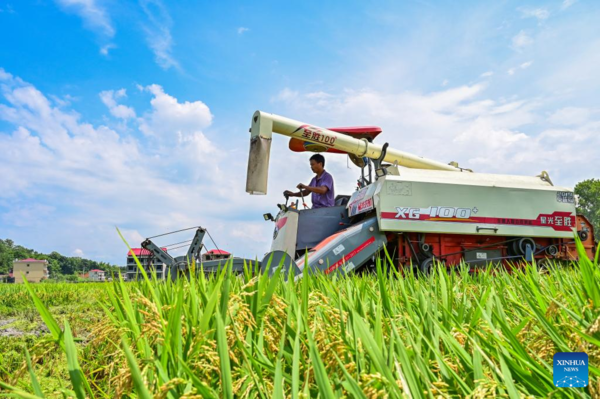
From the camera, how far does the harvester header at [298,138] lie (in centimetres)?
622

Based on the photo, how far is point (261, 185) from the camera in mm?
6184

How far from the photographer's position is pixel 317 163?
7.41 meters

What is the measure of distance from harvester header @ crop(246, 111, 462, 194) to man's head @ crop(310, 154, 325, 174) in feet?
0.94

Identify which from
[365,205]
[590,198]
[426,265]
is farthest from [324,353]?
[590,198]

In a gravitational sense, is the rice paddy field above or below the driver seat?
below

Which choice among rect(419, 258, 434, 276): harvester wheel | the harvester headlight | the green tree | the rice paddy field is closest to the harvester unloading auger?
rect(419, 258, 434, 276): harvester wheel

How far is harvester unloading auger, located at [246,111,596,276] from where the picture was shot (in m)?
6.27

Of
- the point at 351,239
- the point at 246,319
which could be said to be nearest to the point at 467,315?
the point at 246,319

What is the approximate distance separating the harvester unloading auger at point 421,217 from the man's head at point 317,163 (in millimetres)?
137

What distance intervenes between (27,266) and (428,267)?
8273 centimetres

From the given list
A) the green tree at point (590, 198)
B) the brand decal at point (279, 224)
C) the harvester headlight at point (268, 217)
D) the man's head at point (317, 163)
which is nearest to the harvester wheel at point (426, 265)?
the brand decal at point (279, 224)

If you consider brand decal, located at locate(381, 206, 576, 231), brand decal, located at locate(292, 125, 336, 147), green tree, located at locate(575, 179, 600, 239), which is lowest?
brand decal, located at locate(381, 206, 576, 231)

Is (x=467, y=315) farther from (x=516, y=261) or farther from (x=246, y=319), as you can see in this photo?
Answer: (x=516, y=261)

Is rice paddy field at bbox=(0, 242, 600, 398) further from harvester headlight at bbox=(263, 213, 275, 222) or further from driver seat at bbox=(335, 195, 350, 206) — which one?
driver seat at bbox=(335, 195, 350, 206)
